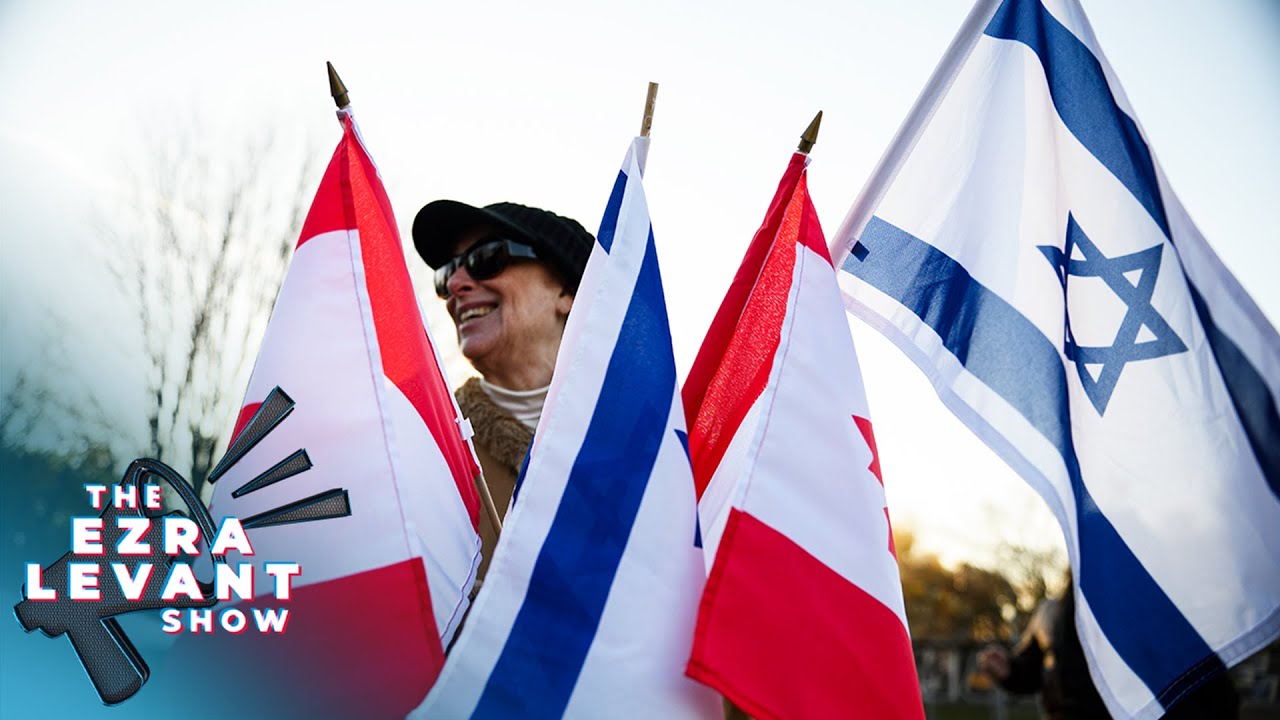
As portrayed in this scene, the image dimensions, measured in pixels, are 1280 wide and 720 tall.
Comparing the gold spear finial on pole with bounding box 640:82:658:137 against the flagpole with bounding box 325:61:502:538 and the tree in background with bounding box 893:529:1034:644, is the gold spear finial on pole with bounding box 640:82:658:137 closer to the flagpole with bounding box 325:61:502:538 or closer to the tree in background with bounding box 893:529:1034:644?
the flagpole with bounding box 325:61:502:538

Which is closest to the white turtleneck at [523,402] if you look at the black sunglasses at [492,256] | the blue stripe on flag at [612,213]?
the black sunglasses at [492,256]

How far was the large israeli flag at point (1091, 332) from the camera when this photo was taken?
8.98 feet

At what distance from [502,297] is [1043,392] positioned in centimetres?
163

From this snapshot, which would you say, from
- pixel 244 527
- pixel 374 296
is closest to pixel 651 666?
pixel 244 527

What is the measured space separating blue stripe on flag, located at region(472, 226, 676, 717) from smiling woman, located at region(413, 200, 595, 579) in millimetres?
874

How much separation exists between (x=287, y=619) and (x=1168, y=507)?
6.99ft

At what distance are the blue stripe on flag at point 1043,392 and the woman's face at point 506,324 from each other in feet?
3.32

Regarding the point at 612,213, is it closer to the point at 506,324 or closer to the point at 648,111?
the point at 648,111

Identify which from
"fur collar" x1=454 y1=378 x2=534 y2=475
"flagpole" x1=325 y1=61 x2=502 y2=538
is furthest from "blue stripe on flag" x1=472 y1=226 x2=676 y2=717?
"fur collar" x1=454 y1=378 x2=534 y2=475

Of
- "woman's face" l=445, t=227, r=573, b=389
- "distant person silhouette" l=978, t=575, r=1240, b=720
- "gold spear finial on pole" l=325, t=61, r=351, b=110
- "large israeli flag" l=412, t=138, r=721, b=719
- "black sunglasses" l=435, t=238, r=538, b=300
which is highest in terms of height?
Answer: "gold spear finial on pole" l=325, t=61, r=351, b=110

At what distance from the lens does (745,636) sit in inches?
91.1

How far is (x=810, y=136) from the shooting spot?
118 inches

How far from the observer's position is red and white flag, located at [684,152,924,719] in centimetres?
233

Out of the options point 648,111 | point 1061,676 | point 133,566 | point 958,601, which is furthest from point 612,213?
point 958,601
